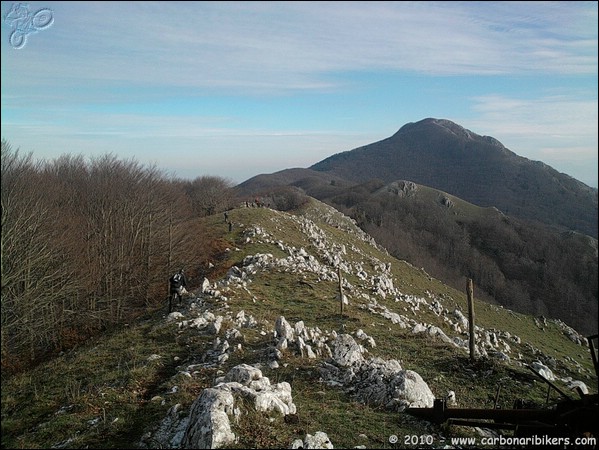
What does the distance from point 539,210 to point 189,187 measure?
167419mm

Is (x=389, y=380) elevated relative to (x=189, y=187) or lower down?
lower down

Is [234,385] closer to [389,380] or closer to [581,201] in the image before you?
[389,380]

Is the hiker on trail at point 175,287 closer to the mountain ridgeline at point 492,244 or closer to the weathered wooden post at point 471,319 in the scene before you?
the weathered wooden post at point 471,319

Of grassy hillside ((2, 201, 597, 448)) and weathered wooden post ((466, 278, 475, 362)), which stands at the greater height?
weathered wooden post ((466, 278, 475, 362))

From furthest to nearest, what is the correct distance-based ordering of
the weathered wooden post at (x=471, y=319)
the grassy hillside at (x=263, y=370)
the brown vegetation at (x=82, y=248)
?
the brown vegetation at (x=82, y=248) < the weathered wooden post at (x=471, y=319) < the grassy hillside at (x=263, y=370)

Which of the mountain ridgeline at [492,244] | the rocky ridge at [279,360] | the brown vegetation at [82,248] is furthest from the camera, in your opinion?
the mountain ridgeline at [492,244]

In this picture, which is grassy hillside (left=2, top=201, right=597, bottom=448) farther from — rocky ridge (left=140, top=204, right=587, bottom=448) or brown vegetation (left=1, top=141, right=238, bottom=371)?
brown vegetation (left=1, top=141, right=238, bottom=371)

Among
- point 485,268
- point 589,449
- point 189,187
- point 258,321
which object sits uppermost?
point 189,187

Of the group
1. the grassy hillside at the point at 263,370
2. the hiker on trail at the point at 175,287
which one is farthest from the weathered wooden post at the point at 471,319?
the hiker on trail at the point at 175,287

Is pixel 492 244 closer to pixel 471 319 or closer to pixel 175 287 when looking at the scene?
pixel 471 319

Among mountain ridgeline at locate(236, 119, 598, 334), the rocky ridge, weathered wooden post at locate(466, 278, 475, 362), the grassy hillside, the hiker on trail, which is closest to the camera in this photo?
the rocky ridge

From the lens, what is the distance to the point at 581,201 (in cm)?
17475

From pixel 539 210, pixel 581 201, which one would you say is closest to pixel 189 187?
pixel 539 210

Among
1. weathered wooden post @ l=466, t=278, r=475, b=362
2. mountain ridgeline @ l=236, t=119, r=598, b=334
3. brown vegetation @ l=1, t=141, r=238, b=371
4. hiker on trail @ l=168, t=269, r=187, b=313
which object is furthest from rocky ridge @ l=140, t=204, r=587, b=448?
mountain ridgeline @ l=236, t=119, r=598, b=334
